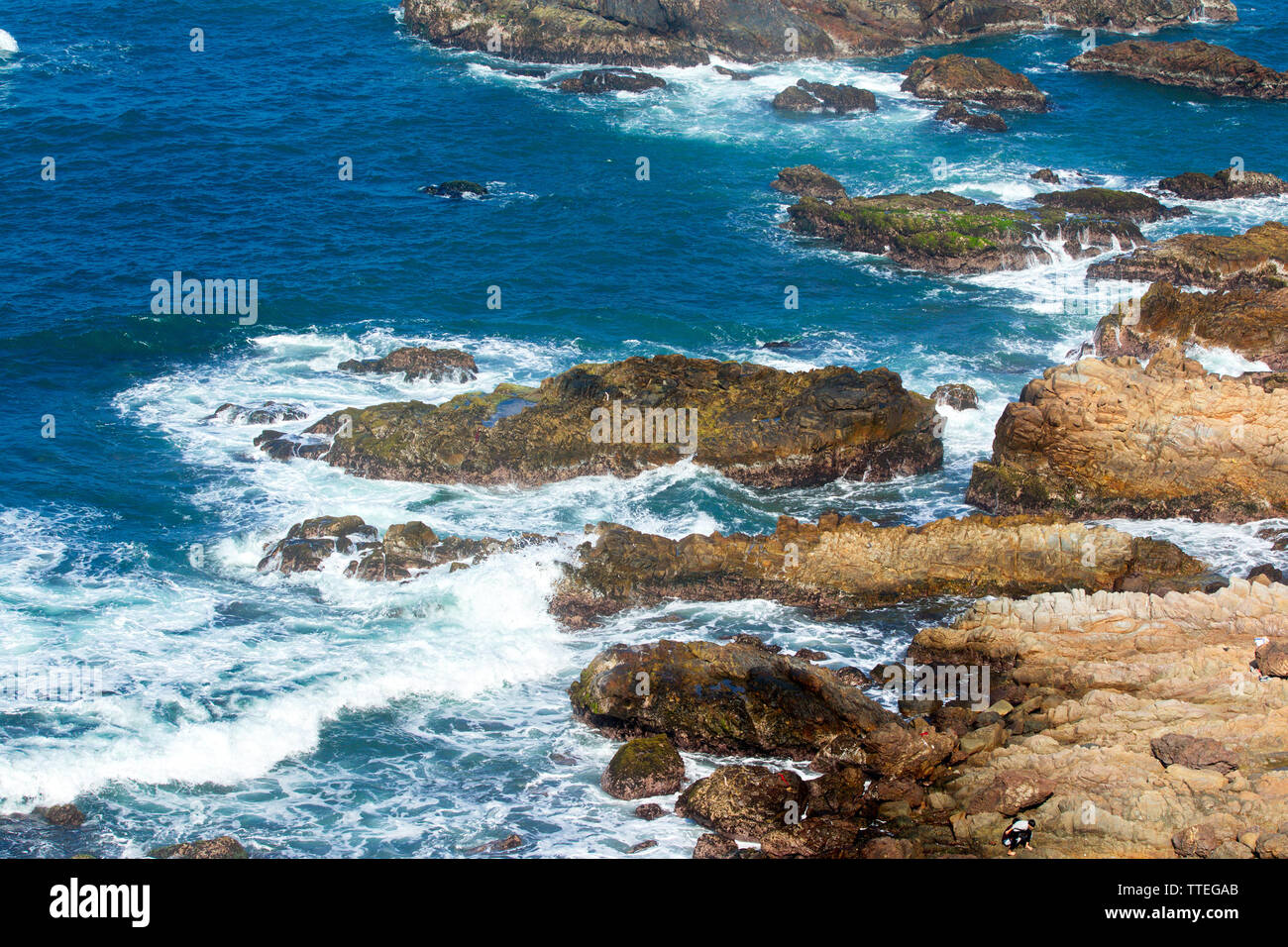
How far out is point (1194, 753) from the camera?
25.9 meters

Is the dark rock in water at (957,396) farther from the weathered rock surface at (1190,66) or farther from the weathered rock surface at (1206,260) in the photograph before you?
the weathered rock surface at (1190,66)

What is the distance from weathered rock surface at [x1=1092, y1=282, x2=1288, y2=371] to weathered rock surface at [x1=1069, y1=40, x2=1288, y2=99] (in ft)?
119

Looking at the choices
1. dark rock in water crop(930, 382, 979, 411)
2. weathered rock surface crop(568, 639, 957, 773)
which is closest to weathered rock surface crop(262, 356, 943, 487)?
dark rock in water crop(930, 382, 979, 411)

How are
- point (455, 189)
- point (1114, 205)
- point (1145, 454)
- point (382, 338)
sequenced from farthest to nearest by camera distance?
point (455, 189), point (1114, 205), point (382, 338), point (1145, 454)

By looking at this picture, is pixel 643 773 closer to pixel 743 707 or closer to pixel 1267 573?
pixel 743 707

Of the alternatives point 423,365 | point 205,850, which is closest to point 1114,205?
point 423,365

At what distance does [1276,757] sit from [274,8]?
82150mm

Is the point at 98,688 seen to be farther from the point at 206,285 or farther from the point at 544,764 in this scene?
the point at 206,285

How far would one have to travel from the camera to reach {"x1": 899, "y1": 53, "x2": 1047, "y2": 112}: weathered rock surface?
250 ft

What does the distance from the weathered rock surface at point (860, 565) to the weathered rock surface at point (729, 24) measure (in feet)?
177

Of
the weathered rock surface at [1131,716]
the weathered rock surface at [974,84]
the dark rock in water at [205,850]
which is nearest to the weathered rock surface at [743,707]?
the weathered rock surface at [1131,716]

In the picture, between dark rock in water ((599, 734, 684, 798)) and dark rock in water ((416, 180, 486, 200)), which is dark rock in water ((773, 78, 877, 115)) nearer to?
dark rock in water ((416, 180, 486, 200))

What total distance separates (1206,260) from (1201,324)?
7586mm
